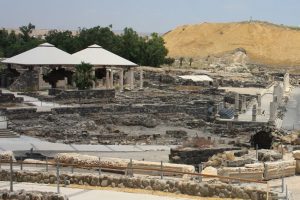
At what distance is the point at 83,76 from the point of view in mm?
42188

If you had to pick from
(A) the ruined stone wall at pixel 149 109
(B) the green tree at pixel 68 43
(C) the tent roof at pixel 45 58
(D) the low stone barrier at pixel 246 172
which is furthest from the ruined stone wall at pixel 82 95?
(B) the green tree at pixel 68 43

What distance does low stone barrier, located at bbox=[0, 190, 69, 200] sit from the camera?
10.8 meters

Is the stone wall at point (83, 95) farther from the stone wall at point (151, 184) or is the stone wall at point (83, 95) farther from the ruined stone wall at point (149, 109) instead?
A: the stone wall at point (151, 184)

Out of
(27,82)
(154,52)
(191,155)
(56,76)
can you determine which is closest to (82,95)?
(27,82)

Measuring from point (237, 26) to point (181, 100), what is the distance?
84579 mm

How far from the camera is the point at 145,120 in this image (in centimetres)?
3309

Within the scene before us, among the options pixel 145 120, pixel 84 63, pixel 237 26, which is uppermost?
pixel 237 26

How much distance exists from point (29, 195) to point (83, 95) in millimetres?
26964

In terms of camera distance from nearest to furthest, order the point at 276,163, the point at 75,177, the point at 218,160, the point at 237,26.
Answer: the point at 75,177 → the point at 276,163 → the point at 218,160 → the point at 237,26

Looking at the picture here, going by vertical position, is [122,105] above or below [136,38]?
below

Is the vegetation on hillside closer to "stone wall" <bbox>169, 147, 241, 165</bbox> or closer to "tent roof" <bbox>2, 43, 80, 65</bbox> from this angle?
"tent roof" <bbox>2, 43, 80, 65</bbox>

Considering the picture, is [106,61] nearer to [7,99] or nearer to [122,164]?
[7,99]

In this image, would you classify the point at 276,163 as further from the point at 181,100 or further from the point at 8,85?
the point at 8,85

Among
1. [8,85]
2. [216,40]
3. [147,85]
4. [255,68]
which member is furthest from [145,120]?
[216,40]
